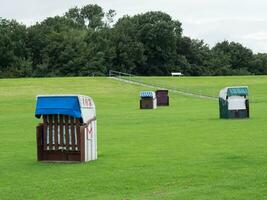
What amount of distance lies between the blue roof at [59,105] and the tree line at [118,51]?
100 meters

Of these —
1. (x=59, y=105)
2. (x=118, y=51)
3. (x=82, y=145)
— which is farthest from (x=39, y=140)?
(x=118, y=51)

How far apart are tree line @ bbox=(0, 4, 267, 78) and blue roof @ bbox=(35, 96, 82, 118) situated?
10044cm

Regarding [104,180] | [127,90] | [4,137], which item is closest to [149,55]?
[127,90]

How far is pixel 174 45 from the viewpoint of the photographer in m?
137

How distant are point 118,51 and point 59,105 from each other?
115903 millimetres

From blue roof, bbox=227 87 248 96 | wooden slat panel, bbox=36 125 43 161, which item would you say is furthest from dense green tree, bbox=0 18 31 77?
wooden slat panel, bbox=36 125 43 161

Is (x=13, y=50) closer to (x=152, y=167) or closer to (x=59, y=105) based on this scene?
(x=59, y=105)

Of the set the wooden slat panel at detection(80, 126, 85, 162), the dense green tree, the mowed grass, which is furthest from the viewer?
the dense green tree

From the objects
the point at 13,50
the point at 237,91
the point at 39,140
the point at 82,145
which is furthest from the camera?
the point at 13,50

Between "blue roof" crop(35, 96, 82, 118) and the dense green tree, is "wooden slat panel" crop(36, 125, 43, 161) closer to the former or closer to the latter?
"blue roof" crop(35, 96, 82, 118)

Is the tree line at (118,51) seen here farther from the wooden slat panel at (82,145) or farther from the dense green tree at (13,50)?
the wooden slat panel at (82,145)

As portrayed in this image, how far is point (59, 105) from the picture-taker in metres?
13.8

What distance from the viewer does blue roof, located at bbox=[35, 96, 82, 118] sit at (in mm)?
13602

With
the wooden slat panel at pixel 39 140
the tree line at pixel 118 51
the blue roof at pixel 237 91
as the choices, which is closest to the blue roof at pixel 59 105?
the wooden slat panel at pixel 39 140
